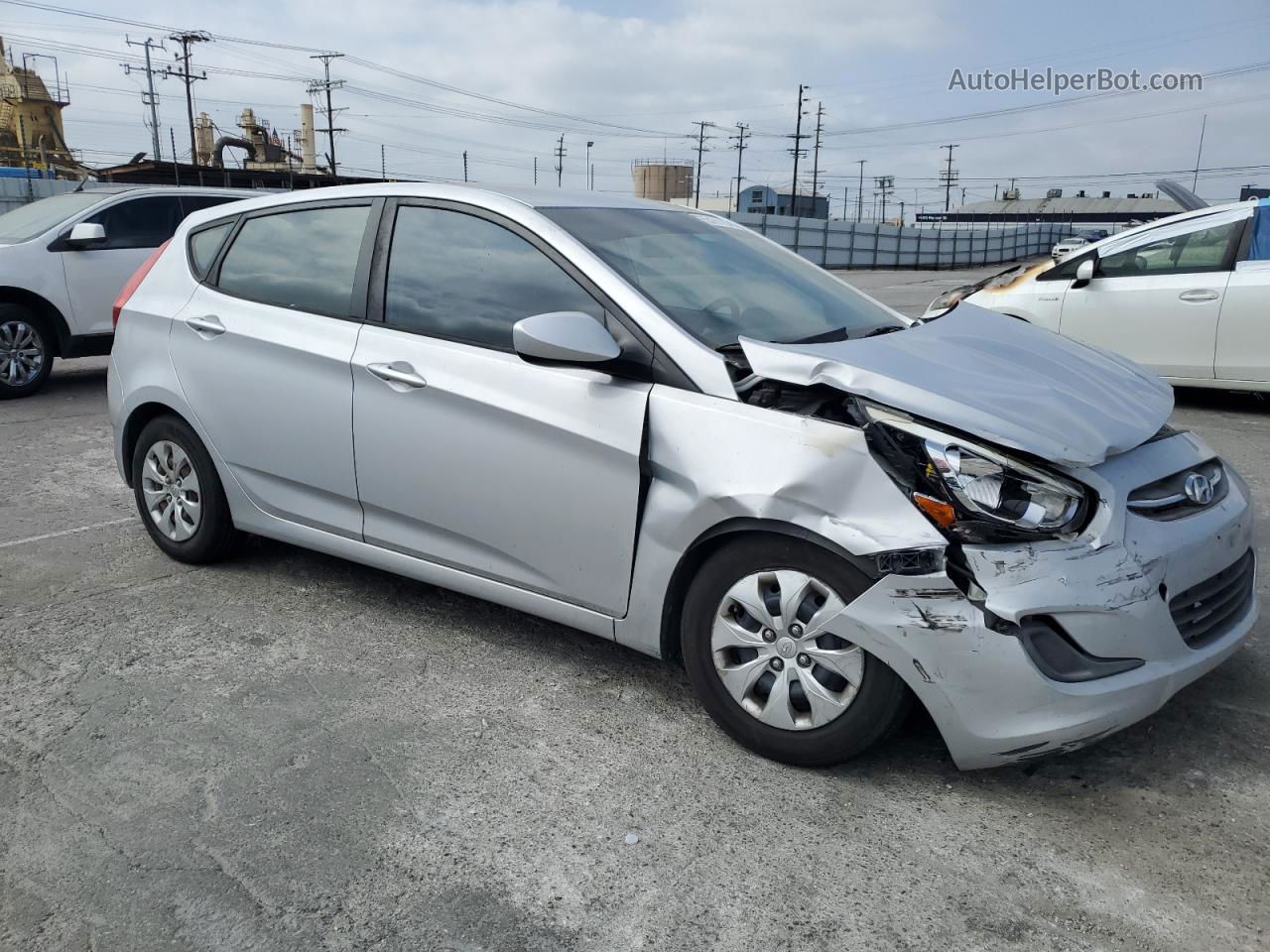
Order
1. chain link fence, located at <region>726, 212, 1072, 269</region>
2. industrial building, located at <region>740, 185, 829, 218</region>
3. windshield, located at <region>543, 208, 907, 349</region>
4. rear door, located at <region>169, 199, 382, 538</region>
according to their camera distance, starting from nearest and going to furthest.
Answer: windshield, located at <region>543, 208, 907, 349</region>, rear door, located at <region>169, 199, 382, 538</region>, chain link fence, located at <region>726, 212, 1072, 269</region>, industrial building, located at <region>740, 185, 829, 218</region>

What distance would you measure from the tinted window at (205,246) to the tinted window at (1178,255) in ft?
21.8

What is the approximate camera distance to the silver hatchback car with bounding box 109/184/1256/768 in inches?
103

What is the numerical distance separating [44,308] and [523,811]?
8202 millimetres

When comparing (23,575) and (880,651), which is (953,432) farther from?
(23,575)

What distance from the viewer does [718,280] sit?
356 cm

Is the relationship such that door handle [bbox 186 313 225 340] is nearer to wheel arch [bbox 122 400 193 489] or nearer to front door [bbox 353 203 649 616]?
wheel arch [bbox 122 400 193 489]

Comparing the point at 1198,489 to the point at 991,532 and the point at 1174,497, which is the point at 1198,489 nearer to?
the point at 1174,497

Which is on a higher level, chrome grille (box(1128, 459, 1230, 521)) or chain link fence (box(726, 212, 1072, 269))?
chrome grille (box(1128, 459, 1230, 521))

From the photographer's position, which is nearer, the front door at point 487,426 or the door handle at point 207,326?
the front door at point 487,426

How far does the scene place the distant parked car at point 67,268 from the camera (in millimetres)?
8797

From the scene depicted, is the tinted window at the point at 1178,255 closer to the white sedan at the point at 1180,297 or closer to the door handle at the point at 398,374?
the white sedan at the point at 1180,297

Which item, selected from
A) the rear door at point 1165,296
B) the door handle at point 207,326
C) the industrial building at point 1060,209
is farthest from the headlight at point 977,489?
the industrial building at point 1060,209

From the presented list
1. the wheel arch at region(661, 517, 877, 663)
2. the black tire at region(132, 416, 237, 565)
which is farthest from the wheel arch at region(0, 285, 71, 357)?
the wheel arch at region(661, 517, 877, 663)

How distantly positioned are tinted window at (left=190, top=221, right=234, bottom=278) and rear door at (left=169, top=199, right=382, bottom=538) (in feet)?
0.10
